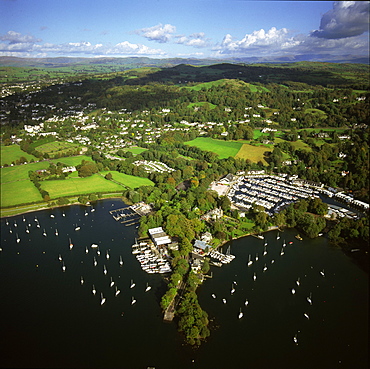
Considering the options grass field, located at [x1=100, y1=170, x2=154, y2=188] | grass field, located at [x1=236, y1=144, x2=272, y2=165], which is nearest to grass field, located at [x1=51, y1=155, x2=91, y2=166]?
grass field, located at [x1=100, y1=170, x2=154, y2=188]

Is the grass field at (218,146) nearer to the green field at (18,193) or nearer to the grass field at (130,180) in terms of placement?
the grass field at (130,180)

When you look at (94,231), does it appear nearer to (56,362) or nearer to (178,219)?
(178,219)

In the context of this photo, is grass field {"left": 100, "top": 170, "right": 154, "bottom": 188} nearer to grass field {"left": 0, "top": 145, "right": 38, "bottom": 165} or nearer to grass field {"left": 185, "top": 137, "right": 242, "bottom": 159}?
grass field {"left": 0, "top": 145, "right": 38, "bottom": 165}

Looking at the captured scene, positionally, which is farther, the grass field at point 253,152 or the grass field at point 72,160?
the grass field at point 253,152

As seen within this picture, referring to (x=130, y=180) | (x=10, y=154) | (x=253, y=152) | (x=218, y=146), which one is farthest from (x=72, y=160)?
(x=253, y=152)

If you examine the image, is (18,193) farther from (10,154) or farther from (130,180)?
(130,180)

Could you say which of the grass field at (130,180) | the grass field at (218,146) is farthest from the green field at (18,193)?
the grass field at (218,146)
